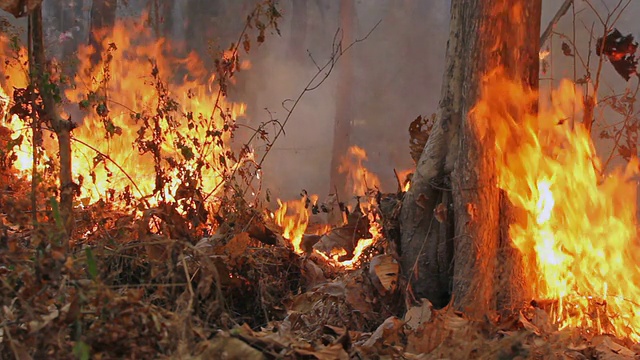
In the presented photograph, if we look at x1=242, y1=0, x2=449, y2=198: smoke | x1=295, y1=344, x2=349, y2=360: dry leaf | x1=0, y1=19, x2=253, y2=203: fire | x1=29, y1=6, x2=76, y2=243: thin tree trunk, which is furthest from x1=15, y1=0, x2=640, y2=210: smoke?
x1=295, y1=344, x2=349, y2=360: dry leaf

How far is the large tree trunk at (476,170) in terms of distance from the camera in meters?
4.52

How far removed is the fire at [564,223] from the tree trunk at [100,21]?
883 centimetres

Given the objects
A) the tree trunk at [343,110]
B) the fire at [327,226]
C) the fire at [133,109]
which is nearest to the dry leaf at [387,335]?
the fire at [327,226]

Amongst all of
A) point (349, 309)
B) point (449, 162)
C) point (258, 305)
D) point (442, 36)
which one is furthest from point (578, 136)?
point (442, 36)

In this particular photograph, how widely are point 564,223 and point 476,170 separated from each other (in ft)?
2.36

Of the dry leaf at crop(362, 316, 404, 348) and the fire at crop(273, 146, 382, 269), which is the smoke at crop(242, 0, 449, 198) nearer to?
the fire at crop(273, 146, 382, 269)

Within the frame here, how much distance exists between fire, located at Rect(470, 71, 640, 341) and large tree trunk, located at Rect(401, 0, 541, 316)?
0.09m

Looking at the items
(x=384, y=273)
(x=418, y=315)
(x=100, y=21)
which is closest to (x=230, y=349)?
(x=418, y=315)

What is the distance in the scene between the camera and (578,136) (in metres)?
4.82

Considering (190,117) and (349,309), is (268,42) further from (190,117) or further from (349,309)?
(349,309)

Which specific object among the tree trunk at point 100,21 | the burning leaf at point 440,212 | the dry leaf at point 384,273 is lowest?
the dry leaf at point 384,273

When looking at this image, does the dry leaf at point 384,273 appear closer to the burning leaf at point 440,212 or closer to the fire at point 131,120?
the burning leaf at point 440,212

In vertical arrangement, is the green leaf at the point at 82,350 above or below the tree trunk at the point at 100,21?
below

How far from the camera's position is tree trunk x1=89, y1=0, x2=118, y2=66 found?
12016 mm
